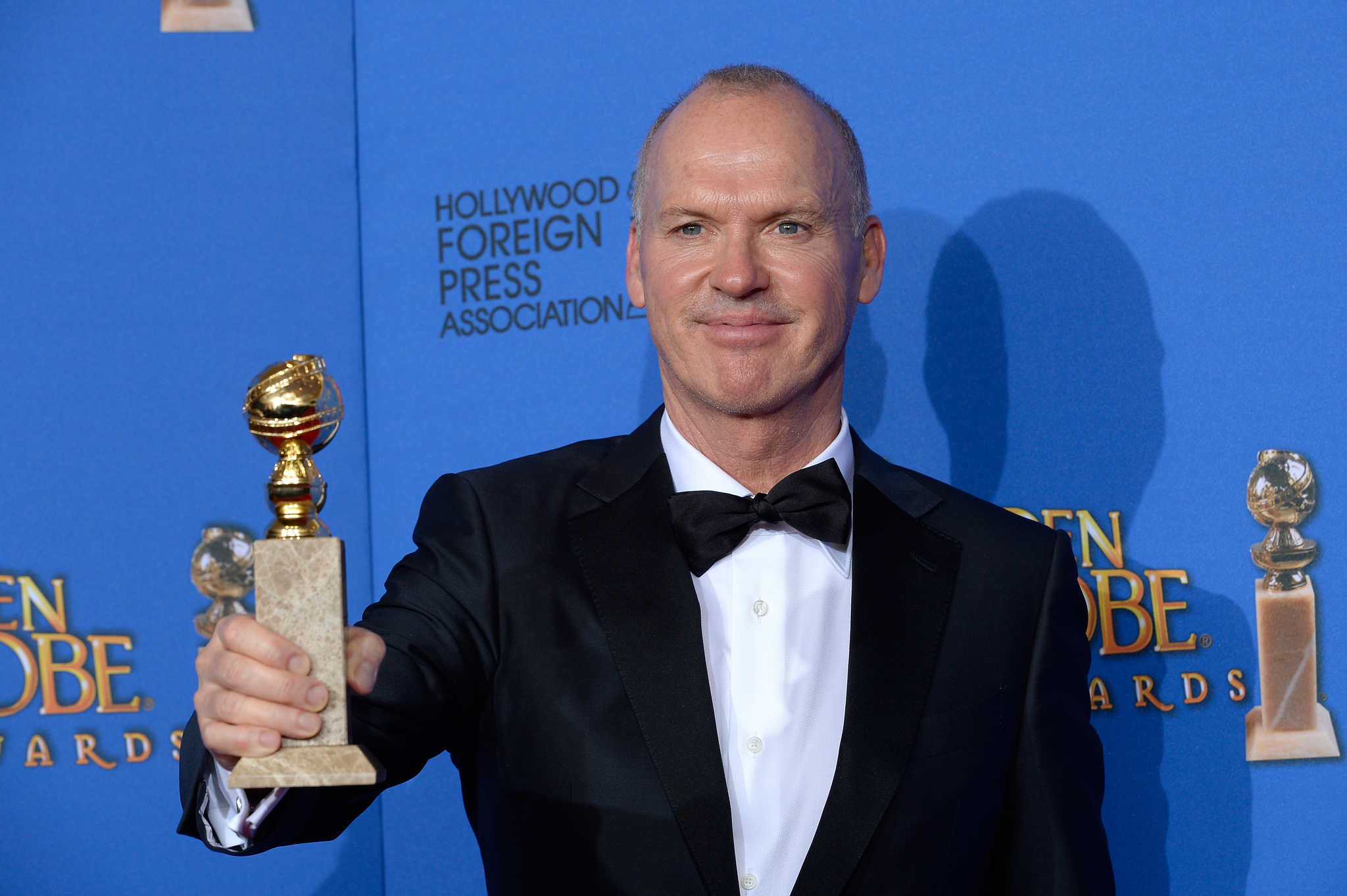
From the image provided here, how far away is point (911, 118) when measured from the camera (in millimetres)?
2592

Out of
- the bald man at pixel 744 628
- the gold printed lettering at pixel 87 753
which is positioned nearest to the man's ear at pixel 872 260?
the bald man at pixel 744 628

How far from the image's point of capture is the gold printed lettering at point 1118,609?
2477 mm

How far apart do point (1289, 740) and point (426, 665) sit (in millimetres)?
1847

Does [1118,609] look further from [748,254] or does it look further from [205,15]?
[205,15]

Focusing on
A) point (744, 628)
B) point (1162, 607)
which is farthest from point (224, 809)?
point (1162, 607)

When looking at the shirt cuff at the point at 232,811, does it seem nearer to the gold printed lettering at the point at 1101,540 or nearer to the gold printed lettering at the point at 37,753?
the gold printed lettering at the point at 37,753

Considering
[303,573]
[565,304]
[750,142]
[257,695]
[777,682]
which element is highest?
[750,142]

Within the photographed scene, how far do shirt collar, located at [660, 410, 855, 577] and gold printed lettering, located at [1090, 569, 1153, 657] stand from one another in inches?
32.9

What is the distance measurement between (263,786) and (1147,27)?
2.35m

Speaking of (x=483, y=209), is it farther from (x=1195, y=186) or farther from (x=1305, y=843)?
(x=1305, y=843)

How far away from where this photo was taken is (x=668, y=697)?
1.61 meters

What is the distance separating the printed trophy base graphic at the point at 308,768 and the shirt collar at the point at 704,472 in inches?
31.4

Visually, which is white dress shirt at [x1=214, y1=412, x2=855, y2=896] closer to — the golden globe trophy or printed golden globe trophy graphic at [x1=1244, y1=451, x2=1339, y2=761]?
the golden globe trophy

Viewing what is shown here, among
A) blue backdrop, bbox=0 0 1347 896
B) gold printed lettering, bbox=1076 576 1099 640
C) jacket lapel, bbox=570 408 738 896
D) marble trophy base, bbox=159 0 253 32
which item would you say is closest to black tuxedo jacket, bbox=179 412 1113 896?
jacket lapel, bbox=570 408 738 896
